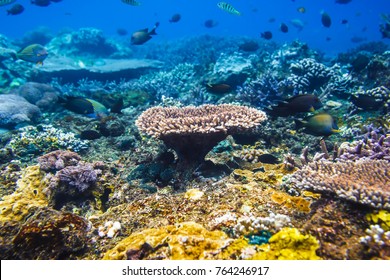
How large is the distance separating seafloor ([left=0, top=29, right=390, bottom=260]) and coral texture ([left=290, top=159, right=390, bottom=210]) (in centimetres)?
1

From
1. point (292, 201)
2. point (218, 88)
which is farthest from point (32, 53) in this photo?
point (292, 201)

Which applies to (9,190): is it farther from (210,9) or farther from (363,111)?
(210,9)

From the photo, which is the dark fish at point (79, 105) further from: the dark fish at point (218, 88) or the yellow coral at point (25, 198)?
the dark fish at point (218, 88)

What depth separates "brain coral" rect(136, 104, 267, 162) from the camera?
3916 mm

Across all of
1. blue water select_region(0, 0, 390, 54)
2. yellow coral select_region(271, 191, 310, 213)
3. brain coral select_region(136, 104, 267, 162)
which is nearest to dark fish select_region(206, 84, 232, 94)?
brain coral select_region(136, 104, 267, 162)

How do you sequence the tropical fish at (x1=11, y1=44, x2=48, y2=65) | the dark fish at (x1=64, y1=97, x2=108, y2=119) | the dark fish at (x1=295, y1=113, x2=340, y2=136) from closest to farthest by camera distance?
1. the dark fish at (x1=295, y1=113, x2=340, y2=136)
2. the dark fish at (x1=64, y1=97, x2=108, y2=119)
3. the tropical fish at (x1=11, y1=44, x2=48, y2=65)

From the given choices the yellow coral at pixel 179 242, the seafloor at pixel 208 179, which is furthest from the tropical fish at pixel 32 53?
the yellow coral at pixel 179 242

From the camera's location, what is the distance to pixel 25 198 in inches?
166

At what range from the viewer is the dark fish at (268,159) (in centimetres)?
521

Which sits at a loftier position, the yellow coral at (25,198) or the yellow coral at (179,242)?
the yellow coral at (25,198)

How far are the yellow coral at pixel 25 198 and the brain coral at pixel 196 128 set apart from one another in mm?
2075

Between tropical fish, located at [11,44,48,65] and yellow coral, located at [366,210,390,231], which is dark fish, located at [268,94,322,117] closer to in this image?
yellow coral, located at [366,210,390,231]
